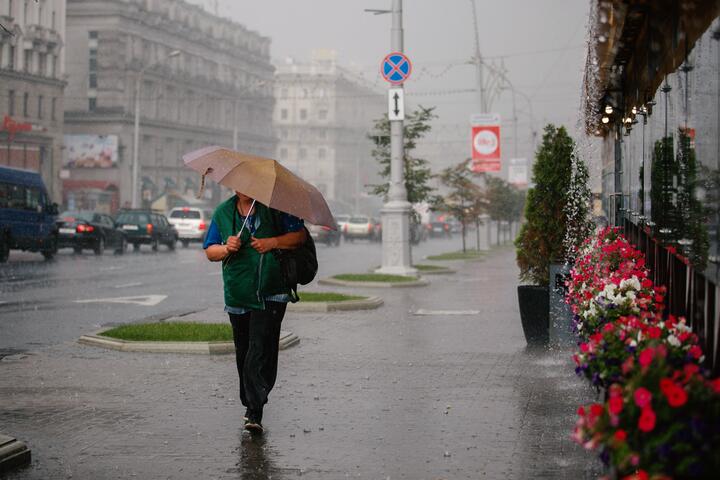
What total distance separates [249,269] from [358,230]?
203 feet

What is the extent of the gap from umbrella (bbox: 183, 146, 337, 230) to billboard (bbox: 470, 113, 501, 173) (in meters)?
37.0

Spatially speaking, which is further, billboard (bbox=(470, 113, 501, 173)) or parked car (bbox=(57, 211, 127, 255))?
billboard (bbox=(470, 113, 501, 173))

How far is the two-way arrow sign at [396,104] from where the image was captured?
1078 inches

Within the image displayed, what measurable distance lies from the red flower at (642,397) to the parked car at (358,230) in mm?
65684

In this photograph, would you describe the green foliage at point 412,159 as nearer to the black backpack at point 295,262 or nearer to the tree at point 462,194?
the tree at point 462,194

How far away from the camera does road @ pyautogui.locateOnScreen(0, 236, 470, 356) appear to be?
15.6 metres

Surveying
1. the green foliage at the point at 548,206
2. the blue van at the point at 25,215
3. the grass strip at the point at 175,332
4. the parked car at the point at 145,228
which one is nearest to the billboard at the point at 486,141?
the parked car at the point at 145,228

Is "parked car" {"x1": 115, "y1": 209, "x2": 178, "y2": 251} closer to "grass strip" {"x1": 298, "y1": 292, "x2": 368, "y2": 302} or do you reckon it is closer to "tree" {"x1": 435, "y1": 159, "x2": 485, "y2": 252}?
"tree" {"x1": 435, "y1": 159, "x2": 485, "y2": 252}

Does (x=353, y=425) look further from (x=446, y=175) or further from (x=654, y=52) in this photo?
(x=446, y=175)

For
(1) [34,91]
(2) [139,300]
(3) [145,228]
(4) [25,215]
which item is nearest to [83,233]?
(3) [145,228]

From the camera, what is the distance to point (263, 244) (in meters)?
8.10

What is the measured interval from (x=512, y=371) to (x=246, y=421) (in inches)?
154

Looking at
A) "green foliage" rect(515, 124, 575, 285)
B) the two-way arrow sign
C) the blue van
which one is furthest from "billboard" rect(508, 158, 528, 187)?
"green foliage" rect(515, 124, 575, 285)

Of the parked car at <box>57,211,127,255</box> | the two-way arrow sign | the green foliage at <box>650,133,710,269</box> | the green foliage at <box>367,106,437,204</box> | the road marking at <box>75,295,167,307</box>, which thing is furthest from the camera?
the parked car at <box>57,211,127,255</box>
